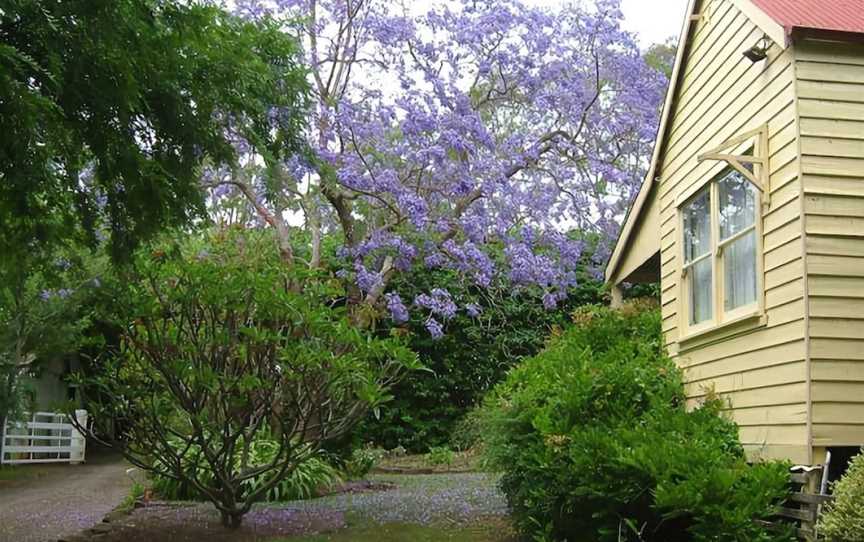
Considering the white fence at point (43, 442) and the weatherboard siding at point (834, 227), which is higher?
the weatherboard siding at point (834, 227)

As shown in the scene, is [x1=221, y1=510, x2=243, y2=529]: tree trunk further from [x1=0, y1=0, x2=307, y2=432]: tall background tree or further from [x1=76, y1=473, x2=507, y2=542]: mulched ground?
[x1=0, y1=0, x2=307, y2=432]: tall background tree

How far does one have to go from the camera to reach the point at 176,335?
7613 mm

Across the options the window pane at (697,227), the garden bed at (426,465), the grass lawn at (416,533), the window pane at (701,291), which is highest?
the window pane at (697,227)

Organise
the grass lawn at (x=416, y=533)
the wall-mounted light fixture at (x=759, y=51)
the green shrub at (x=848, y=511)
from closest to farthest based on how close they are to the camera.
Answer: the green shrub at (x=848, y=511) < the wall-mounted light fixture at (x=759, y=51) < the grass lawn at (x=416, y=533)

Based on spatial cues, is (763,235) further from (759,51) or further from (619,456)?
(619,456)

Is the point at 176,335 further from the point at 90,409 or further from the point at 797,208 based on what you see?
the point at 797,208

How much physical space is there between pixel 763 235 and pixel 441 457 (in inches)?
367

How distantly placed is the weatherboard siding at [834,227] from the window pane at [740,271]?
2.71ft

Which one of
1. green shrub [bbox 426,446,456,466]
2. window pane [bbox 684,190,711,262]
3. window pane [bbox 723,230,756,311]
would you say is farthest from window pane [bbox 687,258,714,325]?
green shrub [bbox 426,446,456,466]

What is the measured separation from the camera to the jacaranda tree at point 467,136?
1179cm

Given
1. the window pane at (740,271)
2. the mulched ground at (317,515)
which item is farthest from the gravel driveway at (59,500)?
the window pane at (740,271)

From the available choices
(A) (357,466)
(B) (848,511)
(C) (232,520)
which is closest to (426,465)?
(A) (357,466)

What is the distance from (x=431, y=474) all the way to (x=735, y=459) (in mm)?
8254

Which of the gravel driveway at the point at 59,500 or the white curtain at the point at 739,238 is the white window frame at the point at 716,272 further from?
the gravel driveway at the point at 59,500
